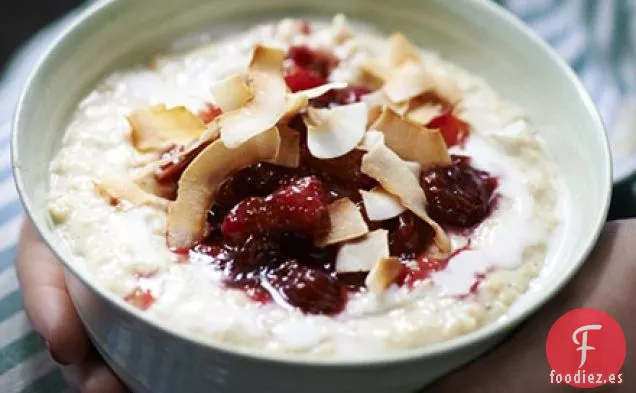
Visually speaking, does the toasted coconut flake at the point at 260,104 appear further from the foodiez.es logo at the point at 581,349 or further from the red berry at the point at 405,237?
the foodiez.es logo at the point at 581,349

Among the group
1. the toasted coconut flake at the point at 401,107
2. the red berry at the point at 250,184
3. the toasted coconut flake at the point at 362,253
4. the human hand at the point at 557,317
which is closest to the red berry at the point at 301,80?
the toasted coconut flake at the point at 401,107

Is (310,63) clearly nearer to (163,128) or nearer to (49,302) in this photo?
(163,128)

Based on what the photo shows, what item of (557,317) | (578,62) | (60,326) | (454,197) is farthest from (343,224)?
(578,62)

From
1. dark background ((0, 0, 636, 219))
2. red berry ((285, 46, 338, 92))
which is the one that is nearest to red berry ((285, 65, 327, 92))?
red berry ((285, 46, 338, 92))

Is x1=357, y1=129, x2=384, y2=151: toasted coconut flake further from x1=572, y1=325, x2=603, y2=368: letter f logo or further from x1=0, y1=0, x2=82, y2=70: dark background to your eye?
x1=0, y1=0, x2=82, y2=70: dark background

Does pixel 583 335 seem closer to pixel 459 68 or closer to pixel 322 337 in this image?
pixel 322 337
